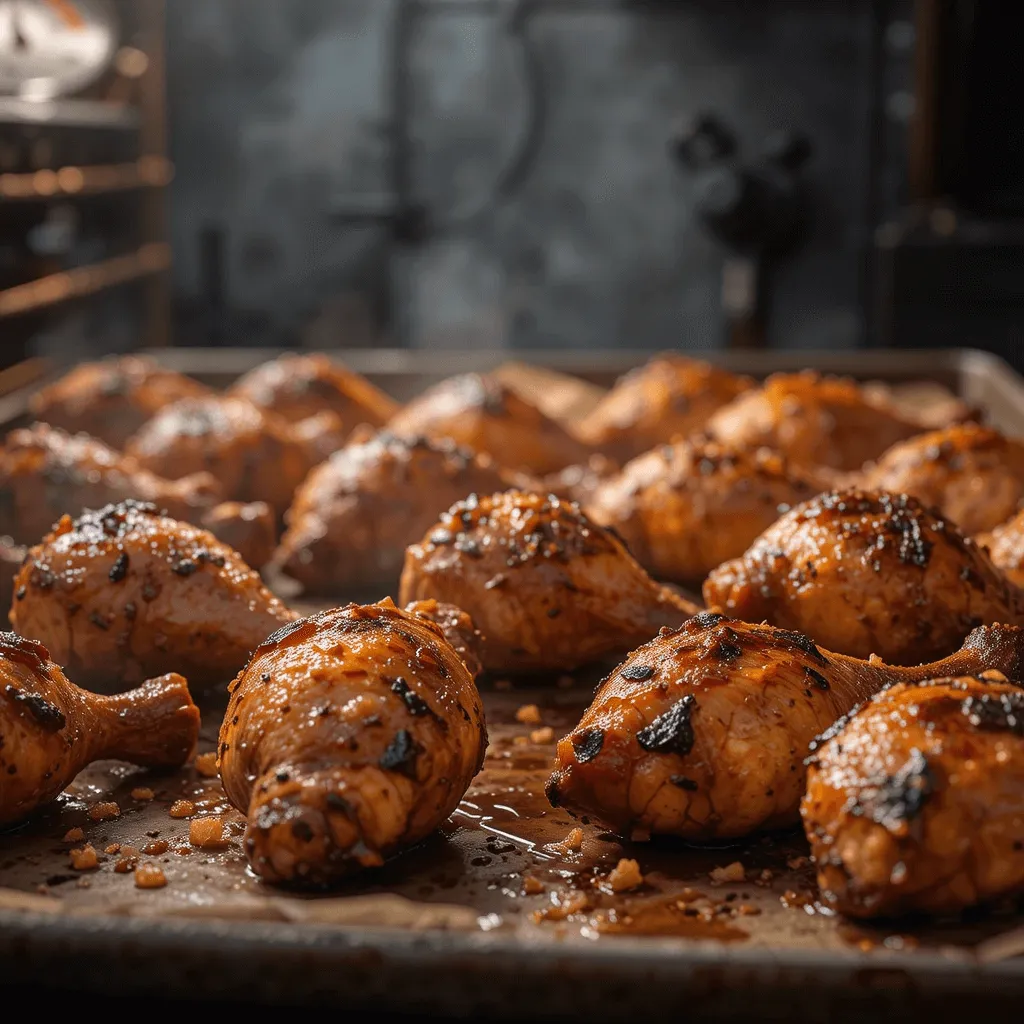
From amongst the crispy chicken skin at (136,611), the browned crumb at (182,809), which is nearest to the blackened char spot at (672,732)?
the browned crumb at (182,809)

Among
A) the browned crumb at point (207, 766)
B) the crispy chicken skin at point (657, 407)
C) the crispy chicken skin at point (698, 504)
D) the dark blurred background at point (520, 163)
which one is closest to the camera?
the browned crumb at point (207, 766)

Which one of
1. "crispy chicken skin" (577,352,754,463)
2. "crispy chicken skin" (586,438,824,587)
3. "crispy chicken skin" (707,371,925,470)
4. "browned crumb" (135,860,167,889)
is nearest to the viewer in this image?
"browned crumb" (135,860,167,889)

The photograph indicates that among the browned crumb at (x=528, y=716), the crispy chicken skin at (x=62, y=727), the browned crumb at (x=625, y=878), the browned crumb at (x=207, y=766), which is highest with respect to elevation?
the crispy chicken skin at (x=62, y=727)

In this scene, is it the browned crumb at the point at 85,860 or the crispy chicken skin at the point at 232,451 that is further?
the crispy chicken skin at the point at 232,451

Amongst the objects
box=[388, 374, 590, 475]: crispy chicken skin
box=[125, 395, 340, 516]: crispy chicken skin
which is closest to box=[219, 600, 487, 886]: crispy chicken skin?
box=[125, 395, 340, 516]: crispy chicken skin

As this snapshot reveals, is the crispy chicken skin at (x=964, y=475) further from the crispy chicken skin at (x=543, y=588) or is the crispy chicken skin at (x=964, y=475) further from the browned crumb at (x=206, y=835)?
the browned crumb at (x=206, y=835)

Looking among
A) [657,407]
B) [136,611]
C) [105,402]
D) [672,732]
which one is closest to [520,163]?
[657,407]

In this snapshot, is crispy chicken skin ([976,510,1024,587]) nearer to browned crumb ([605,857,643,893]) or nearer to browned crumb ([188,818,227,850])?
browned crumb ([605,857,643,893])
